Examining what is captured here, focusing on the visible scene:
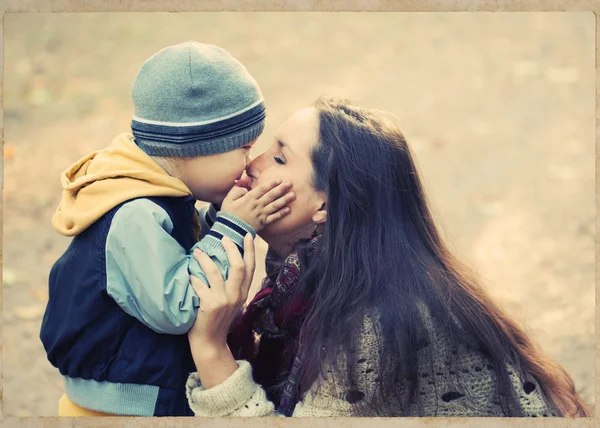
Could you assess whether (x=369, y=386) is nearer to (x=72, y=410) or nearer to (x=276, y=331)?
(x=276, y=331)

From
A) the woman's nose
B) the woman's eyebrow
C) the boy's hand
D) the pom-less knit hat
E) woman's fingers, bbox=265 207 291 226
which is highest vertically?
the pom-less knit hat

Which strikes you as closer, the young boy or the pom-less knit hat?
the young boy

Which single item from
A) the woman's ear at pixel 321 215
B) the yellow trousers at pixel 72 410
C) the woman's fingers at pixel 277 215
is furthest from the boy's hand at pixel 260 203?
the yellow trousers at pixel 72 410

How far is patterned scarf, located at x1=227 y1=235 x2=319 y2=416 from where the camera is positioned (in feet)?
8.18

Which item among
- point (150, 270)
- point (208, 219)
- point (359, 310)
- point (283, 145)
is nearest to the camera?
point (150, 270)

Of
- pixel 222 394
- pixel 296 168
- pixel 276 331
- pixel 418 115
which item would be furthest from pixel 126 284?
pixel 418 115

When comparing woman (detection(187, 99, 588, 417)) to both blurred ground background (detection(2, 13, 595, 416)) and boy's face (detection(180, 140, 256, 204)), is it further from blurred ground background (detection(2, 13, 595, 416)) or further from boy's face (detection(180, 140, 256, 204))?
blurred ground background (detection(2, 13, 595, 416))

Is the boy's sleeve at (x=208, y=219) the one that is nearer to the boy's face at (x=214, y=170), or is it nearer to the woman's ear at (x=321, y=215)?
the boy's face at (x=214, y=170)

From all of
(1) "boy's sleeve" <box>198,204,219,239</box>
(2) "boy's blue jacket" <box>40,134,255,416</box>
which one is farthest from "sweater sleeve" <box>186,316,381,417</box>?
(1) "boy's sleeve" <box>198,204,219,239</box>

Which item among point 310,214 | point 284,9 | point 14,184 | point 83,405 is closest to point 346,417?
point 310,214

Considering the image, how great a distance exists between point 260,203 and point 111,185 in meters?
0.44

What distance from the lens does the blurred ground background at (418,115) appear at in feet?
15.8

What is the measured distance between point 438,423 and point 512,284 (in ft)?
7.95

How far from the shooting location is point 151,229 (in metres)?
2.21
